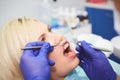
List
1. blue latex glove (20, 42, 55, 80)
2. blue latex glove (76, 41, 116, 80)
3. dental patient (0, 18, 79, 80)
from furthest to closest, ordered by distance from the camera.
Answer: blue latex glove (76, 41, 116, 80)
dental patient (0, 18, 79, 80)
blue latex glove (20, 42, 55, 80)

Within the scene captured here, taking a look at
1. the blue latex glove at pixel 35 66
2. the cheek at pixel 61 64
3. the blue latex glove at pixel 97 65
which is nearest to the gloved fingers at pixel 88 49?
the blue latex glove at pixel 97 65

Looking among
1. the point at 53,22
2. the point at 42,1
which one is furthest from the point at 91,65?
the point at 42,1

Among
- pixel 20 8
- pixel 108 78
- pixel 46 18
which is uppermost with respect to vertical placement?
pixel 20 8

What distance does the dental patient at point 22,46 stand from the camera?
105 centimetres

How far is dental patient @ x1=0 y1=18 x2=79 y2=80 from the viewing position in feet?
3.43

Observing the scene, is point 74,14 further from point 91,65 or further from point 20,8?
point 91,65

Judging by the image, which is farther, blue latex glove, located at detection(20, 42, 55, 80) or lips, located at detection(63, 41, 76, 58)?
lips, located at detection(63, 41, 76, 58)

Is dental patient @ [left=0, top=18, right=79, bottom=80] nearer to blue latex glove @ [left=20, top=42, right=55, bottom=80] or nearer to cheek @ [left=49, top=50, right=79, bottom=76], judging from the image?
cheek @ [left=49, top=50, right=79, bottom=76]

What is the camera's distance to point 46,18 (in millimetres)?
1937

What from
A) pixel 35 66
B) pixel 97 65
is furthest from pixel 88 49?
pixel 35 66

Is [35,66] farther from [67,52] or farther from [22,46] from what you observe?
[67,52]

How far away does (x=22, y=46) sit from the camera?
1.08 metres

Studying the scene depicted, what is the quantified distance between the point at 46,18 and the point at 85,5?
792mm

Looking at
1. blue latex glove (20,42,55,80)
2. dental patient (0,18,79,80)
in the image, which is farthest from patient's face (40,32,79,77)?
blue latex glove (20,42,55,80)
